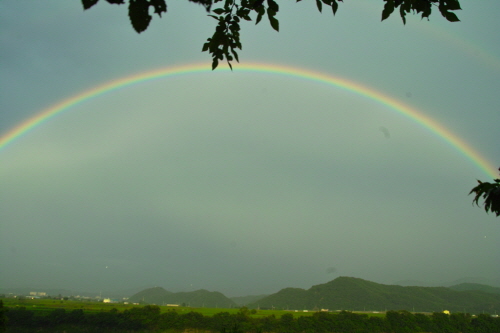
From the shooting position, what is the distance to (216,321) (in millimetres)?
77500

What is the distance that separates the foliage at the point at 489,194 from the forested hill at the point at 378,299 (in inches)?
5807

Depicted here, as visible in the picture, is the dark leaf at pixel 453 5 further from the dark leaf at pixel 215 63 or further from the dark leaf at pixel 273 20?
the dark leaf at pixel 215 63

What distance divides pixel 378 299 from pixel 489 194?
518 ft

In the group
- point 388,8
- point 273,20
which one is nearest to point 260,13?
point 273,20

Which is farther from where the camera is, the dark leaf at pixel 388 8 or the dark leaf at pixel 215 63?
the dark leaf at pixel 215 63

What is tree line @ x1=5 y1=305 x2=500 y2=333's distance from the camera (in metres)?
69.6

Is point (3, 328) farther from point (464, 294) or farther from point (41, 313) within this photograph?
point (464, 294)

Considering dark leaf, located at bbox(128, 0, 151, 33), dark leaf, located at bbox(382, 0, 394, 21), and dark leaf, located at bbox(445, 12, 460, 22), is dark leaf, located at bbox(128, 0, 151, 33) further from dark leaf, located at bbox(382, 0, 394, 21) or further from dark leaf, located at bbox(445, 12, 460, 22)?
dark leaf, located at bbox(445, 12, 460, 22)

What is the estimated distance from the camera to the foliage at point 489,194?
2.91 meters

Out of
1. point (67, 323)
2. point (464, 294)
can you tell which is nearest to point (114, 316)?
point (67, 323)

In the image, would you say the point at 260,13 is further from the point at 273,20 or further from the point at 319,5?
the point at 319,5

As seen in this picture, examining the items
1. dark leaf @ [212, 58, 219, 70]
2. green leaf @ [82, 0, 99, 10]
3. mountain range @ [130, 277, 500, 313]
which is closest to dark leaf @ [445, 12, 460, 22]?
dark leaf @ [212, 58, 219, 70]

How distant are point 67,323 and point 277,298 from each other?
4632 inches

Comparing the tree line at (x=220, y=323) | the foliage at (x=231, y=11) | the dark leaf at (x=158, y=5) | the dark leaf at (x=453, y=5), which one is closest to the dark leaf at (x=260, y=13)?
the foliage at (x=231, y=11)
